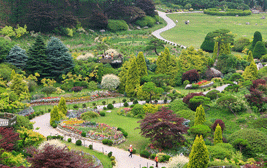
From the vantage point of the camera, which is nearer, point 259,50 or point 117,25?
point 259,50

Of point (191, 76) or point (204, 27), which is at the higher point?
point (204, 27)

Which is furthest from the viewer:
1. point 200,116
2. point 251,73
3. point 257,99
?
point 251,73

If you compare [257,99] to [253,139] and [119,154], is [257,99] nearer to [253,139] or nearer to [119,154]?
[253,139]

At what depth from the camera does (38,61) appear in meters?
49.9

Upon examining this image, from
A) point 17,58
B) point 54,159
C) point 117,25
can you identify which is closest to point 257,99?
point 54,159

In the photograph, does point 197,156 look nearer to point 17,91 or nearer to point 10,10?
point 17,91

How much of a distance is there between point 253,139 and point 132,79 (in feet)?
66.7

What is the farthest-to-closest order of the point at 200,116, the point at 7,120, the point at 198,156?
1. the point at 200,116
2. the point at 7,120
3. the point at 198,156

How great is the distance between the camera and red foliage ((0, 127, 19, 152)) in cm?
2452

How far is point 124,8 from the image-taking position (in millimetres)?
79625

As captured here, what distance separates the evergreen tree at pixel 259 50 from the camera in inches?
2510

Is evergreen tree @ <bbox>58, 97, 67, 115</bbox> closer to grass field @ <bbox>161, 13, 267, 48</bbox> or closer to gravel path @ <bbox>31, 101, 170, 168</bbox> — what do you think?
gravel path @ <bbox>31, 101, 170, 168</bbox>

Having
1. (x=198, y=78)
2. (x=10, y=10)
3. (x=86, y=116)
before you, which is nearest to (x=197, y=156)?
(x=86, y=116)

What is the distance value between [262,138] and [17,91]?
86.9ft
